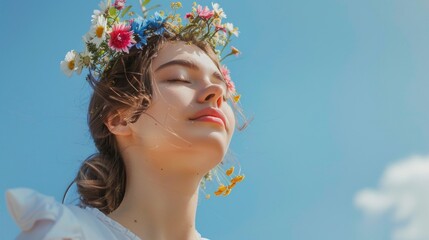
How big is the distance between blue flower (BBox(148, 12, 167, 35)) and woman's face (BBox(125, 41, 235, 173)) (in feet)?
1.28

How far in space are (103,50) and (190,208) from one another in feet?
3.94

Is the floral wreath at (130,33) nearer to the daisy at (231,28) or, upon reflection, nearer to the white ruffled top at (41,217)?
the daisy at (231,28)

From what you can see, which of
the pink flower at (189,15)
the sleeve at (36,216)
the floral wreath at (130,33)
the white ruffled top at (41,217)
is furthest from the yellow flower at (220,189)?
the sleeve at (36,216)

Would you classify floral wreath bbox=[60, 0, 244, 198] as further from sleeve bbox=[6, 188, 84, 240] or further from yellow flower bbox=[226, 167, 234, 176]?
sleeve bbox=[6, 188, 84, 240]

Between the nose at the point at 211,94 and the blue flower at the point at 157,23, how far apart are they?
71 cm

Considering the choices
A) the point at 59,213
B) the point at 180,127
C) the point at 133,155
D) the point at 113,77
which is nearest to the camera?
the point at 59,213

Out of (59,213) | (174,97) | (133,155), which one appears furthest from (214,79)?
(59,213)

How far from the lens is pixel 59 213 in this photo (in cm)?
283

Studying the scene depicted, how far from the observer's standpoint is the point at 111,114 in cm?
373

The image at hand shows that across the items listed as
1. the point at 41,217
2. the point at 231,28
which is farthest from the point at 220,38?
the point at 41,217

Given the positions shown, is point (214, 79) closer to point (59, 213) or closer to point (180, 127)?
point (180, 127)

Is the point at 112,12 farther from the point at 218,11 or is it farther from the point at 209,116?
the point at 209,116

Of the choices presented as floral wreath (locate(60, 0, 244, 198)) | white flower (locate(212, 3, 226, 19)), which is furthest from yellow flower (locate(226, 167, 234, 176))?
white flower (locate(212, 3, 226, 19))

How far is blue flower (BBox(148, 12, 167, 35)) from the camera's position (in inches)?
160
